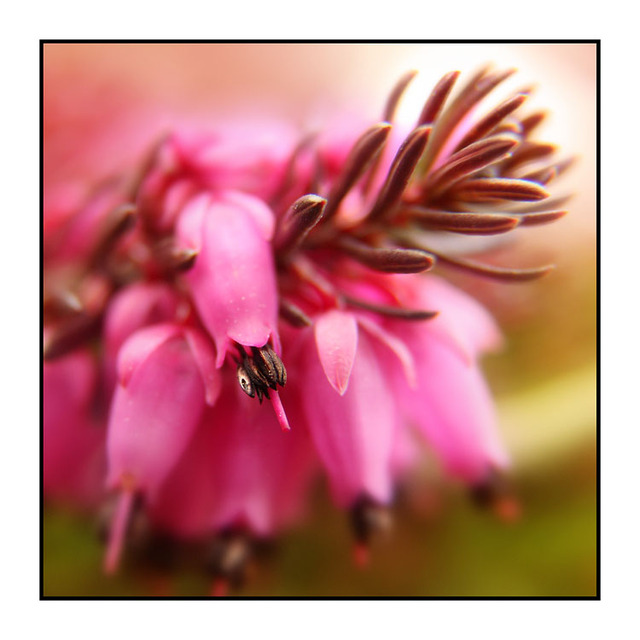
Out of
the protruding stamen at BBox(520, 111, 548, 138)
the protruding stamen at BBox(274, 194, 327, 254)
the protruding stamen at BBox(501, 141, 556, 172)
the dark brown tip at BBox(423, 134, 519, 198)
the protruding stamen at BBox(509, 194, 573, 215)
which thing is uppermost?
the protruding stamen at BBox(520, 111, 548, 138)

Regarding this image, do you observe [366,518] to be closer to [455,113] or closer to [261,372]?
[261,372]

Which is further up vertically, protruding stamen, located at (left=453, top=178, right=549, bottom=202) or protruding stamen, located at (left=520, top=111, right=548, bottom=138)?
protruding stamen, located at (left=520, top=111, right=548, bottom=138)

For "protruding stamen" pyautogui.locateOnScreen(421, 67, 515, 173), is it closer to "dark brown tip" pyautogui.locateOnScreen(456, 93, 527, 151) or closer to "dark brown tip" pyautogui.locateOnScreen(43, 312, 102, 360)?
"dark brown tip" pyautogui.locateOnScreen(456, 93, 527, 151)

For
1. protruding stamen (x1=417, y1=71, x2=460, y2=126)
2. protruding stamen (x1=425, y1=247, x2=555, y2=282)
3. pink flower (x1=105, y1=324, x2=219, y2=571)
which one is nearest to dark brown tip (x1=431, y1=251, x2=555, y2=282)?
protruding stamen (x1=425, y1=247, x2=555, y2=282)
